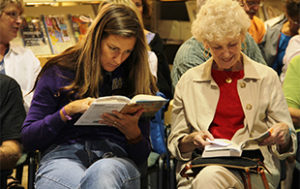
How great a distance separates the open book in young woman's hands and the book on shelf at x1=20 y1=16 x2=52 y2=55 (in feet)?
6.57

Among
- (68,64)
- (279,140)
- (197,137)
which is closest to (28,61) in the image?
(68,64)

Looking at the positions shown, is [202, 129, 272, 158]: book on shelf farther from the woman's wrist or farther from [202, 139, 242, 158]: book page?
the woman's wrist

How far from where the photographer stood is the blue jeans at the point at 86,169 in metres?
2.54

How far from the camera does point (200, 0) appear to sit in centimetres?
361

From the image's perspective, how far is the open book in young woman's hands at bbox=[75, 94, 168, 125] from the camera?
253 cm

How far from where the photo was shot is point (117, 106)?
257cm

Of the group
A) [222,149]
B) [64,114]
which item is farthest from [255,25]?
[64,114]

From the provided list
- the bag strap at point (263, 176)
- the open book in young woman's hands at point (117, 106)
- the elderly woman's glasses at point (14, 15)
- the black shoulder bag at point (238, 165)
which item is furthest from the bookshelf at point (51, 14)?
the bag strap at point (263, 176)

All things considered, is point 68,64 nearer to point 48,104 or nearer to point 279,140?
point 48,104

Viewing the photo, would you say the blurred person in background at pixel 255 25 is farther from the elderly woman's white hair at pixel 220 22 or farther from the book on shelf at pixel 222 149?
the book on shelf at pixel 222 149

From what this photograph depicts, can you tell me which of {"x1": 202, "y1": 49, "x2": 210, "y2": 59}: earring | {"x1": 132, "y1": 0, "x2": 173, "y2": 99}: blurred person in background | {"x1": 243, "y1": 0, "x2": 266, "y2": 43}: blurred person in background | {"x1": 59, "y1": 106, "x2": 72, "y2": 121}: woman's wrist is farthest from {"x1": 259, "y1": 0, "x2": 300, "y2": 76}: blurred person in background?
{"x1": 59, "y1": 106, "x2": 72, "y2": 121}: woman's wrist

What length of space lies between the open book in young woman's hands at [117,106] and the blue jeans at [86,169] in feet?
0.67

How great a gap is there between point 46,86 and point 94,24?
44cm

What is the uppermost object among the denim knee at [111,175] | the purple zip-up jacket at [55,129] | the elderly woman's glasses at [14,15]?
the elderly woman's glasses at [14,15]
